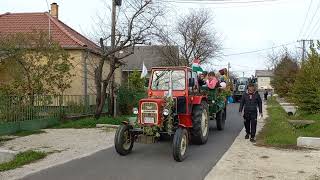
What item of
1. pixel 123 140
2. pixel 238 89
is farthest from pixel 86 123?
pixel 238 89

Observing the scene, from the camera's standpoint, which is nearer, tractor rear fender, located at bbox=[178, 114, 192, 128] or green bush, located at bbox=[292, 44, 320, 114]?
tractor rear fender, located at bbox=[178, 114, 192, 128]

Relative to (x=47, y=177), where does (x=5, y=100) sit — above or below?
above

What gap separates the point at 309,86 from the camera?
2141 centimetres

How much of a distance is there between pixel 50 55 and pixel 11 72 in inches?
70.3

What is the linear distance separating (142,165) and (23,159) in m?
2.88

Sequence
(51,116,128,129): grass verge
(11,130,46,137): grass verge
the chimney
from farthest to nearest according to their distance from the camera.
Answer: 1. the chimney
2. (51,116,128,129): grass verge
3. (11,130,46,137): grass verge

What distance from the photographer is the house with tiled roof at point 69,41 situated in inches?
1053

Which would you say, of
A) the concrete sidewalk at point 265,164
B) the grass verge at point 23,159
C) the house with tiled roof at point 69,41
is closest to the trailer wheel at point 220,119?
the concrete sidewalk at point 265,164

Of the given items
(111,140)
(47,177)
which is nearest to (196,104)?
(111,140)

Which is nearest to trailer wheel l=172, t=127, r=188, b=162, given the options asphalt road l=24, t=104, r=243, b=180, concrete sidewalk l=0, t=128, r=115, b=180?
asphalt road l=24, t=104, r=243, b=180

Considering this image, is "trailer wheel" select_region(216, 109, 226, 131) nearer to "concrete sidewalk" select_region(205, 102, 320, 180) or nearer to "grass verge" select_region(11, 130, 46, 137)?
"concrete sidewalk" select_region(205, 102, 320, 180)

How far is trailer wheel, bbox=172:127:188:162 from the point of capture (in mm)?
10484

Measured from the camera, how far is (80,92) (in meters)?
27.0

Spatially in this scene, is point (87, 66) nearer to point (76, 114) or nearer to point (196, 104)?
point (76, 114)
